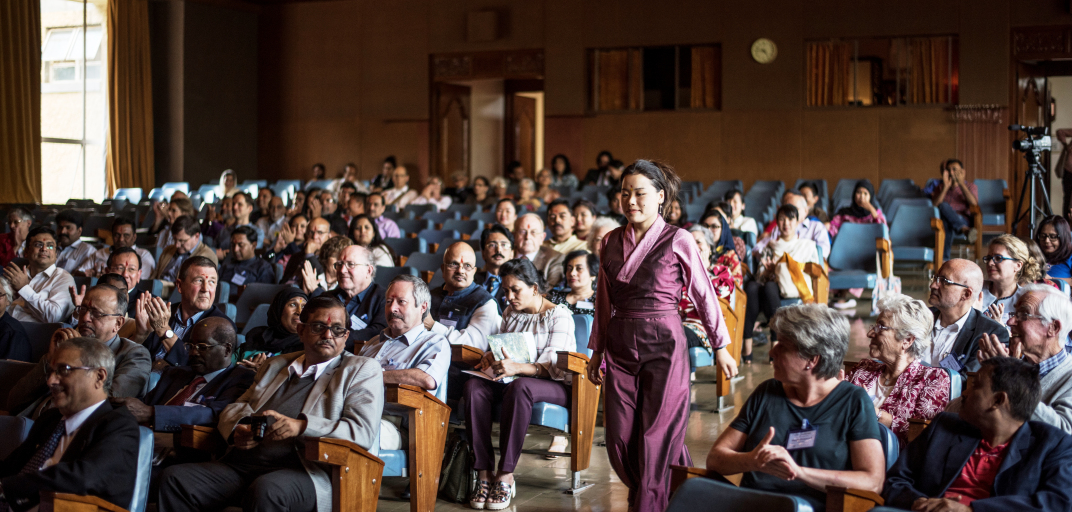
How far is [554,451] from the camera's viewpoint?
402 centimetres

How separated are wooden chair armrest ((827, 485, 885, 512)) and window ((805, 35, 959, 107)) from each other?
33.1 feet

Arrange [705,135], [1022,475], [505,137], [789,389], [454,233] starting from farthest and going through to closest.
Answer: [505,137] < [705,135] < [454,233] < [789,389] < [1022,475]

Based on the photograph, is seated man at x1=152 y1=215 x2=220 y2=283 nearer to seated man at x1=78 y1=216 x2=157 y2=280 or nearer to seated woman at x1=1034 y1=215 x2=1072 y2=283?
seated man at x1=78 y1=216 x2=157 y2=280

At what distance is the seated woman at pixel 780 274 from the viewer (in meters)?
5.94

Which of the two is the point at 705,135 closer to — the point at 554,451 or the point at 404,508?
the point at 554,451

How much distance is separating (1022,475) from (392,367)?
203 centimetres

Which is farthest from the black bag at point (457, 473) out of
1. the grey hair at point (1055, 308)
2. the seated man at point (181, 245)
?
the seated man at point (181, 245)

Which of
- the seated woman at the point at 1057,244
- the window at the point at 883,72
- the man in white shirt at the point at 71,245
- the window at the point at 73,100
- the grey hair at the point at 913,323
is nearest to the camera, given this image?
the grey hair at the point at 913,323

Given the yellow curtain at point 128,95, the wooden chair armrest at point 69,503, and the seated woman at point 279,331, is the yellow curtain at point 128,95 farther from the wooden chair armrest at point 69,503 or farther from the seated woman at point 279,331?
the wooden chair armrest at point 69,503

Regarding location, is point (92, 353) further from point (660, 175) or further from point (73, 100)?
point (73, 100)

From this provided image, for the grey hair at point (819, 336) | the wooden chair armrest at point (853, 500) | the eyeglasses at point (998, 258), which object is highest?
the eyeglasses at point (998, 258)

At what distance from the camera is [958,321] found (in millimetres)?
3145

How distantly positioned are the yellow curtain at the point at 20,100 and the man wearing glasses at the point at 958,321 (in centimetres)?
1163

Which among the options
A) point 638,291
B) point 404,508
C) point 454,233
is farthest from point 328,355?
point 454,233
